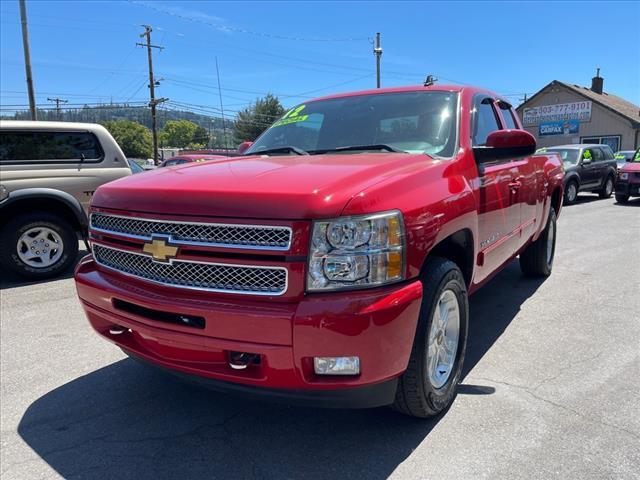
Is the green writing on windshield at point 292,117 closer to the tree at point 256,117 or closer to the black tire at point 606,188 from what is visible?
the black tire at point 606,188

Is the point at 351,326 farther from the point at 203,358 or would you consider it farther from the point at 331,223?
the point at 203,358

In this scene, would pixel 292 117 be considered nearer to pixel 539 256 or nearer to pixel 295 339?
pixel 295 339

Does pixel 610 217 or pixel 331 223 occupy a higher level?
pixel 331 223

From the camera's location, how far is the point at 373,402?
2217 millimetres

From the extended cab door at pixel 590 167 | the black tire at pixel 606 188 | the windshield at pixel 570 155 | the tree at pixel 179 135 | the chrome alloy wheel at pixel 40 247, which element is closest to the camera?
the chrome alloy wheel at pixel 40 247

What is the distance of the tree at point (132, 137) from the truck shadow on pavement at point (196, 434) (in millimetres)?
105534

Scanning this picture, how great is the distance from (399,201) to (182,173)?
1222 mm

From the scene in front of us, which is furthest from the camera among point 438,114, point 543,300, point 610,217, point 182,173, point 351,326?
point 610,217

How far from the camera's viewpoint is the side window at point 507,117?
4.43 metres

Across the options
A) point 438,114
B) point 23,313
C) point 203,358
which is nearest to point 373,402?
point 203,358

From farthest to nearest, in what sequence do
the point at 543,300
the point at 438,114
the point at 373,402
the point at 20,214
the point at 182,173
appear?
1. the point at 20,214
2. the point at 543,300
3. the point at 438,114
4. the point at 182,173
5. the point at 373,402

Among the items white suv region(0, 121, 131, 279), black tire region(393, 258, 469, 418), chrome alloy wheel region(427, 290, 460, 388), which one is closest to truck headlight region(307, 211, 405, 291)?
black tire region(393, 258, 469, 418)

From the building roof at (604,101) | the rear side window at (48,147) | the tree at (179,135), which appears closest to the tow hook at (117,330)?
the rear side window at (48,147)

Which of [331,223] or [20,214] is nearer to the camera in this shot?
[331,223]
